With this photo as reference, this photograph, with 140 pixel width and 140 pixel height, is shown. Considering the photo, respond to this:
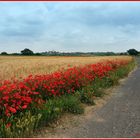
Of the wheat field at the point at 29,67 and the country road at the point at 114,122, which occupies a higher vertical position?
the wheat field at the point at 29,67

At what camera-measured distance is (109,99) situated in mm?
9078

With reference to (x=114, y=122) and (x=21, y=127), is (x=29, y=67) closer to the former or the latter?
(x=114, y=122)

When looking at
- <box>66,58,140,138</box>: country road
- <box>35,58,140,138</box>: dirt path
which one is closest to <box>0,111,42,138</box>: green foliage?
<box>35,58,140,138</box>: dirt path

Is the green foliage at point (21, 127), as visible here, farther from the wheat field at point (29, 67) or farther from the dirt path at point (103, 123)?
the wheat field at point (29, 67)

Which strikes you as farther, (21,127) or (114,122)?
(114,122)

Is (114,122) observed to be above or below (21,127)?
below

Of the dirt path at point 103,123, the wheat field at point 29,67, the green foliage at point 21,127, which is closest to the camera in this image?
the green foliage at point 21,127

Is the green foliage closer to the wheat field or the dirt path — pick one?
the dirt path

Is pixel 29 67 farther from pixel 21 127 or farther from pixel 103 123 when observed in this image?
pixel 21 127

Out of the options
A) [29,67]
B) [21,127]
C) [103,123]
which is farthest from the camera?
[29,67]

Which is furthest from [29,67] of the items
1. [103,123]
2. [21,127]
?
[21,127]

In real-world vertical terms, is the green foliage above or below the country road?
above

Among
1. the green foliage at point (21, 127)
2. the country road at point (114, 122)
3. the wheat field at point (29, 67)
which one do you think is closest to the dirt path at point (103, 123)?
the country road at point (114, 122)

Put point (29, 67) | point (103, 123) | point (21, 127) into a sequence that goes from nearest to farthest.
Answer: point (21, 127)
point (103, 123)
point (29, 67)
